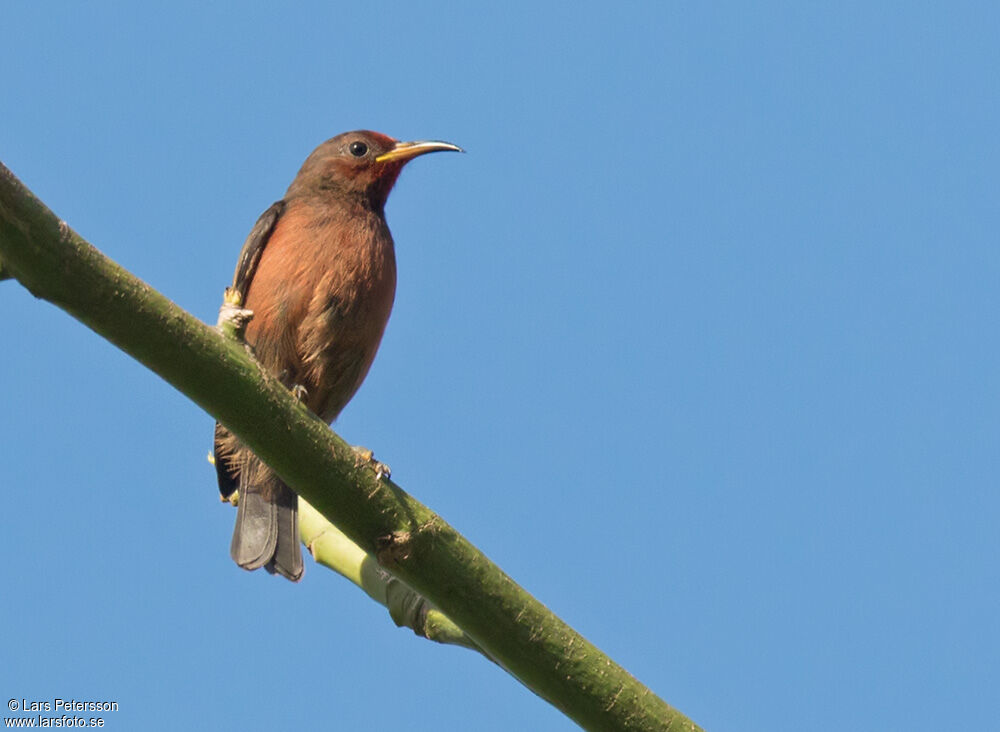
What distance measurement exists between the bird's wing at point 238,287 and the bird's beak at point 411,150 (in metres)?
0.97

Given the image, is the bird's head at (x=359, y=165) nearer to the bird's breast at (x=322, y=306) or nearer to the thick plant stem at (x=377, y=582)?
the bird's breast at (x=322, y=306)

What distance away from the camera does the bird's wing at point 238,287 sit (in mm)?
6676

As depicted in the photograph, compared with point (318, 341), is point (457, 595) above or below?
below

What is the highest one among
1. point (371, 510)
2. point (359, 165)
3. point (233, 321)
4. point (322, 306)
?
point (359, 165)

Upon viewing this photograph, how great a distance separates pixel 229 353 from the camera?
321 centimetres

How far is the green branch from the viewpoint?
10.0 ft

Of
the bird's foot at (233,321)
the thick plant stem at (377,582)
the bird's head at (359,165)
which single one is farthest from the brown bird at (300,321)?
the bird's foot at (233,321)

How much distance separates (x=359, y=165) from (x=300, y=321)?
1.63 meters

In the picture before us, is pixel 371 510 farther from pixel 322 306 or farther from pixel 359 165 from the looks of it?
pixel 359 165

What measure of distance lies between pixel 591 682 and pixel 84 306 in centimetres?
165

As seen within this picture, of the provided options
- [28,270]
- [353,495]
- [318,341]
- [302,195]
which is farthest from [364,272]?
[28,270]

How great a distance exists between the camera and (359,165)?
758 cm

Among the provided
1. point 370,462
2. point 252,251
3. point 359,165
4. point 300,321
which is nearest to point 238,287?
point 252,251

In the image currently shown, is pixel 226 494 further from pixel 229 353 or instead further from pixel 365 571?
pixel 229 353
